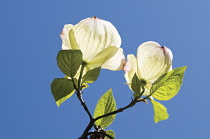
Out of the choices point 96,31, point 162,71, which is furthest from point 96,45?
point 162,71

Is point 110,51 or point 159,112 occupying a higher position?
point 110,51

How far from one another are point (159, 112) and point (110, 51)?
0.53 feet

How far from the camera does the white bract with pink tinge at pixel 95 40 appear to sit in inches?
19.7

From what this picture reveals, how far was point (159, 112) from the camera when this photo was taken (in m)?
0.56

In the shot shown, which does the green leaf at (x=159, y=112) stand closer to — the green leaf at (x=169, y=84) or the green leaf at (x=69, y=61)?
the green leaf at (x=169, y=84)

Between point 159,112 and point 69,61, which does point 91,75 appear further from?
point 159,112

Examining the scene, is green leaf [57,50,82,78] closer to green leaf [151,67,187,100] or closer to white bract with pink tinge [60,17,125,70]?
white bract with pink tinge [60,17,125,70]

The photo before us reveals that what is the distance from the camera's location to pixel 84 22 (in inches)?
19.9

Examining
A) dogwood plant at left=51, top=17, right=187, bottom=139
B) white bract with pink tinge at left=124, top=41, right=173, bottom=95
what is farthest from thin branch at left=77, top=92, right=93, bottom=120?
white bract with pink tinge at left=124, top=41, right=173, bottom=95

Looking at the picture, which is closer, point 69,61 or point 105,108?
point 69,61

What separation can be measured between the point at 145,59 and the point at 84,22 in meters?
0.14

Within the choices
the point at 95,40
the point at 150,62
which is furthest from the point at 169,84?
the point at 95,40

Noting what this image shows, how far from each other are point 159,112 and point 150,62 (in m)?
0.10

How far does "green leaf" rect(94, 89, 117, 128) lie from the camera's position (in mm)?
578
